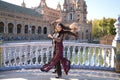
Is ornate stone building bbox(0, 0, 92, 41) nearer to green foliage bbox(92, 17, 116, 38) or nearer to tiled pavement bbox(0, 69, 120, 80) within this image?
green foliage bbox(92, 17, 116, 38)

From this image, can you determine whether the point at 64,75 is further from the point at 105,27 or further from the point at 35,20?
the point at 105,27

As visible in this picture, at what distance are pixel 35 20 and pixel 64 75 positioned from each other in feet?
140

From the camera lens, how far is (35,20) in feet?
158

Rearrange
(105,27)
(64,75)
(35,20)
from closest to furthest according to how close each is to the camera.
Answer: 1. (64,75)
2. (35,20)
3. (105,27)

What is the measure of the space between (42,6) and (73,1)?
30.5ft

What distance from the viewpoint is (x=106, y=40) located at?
19.1 m

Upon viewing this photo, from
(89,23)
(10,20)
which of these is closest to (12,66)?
(10,20)

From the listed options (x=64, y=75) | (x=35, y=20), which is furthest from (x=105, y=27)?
(x=64, y=75)

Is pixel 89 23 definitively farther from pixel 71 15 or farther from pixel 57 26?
pixel 57 26

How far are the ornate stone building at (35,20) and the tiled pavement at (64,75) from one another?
76.1 feet

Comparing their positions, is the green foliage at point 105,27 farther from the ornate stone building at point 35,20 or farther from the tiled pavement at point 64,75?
the tiled pavement at point 64,75

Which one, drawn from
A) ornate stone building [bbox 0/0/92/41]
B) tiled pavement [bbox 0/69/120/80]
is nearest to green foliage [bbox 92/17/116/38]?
ornate stone building [bbox 0/0/92/41]

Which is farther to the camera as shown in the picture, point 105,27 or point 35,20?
point 105,27

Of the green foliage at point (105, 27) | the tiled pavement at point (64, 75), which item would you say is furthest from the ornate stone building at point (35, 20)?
the tiled pavement at point (64, 75)
